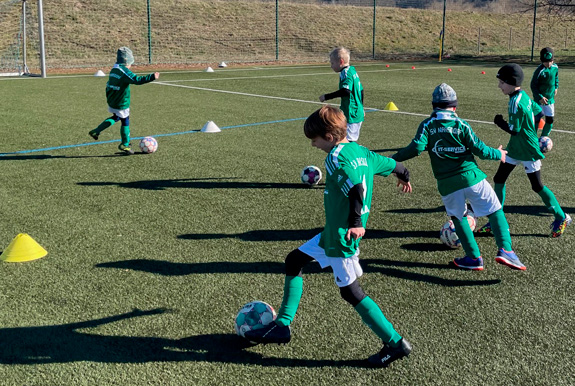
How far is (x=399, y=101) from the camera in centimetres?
1672

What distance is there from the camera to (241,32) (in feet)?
129

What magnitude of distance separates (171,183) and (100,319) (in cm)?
394

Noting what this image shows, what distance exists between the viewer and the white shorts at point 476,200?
4953mm

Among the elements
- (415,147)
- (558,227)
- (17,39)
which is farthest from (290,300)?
(17,39)

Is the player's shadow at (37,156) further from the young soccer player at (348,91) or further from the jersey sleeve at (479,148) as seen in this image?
the jersey sleeve at (479,148)

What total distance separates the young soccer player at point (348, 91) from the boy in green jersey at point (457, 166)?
3.11 m

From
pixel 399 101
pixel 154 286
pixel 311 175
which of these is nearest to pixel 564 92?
pixel 399 101

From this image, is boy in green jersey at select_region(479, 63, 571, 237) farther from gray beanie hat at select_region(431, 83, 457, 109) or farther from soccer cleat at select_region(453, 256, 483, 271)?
soccer cleat at select_region(453, 256, 483, 271)

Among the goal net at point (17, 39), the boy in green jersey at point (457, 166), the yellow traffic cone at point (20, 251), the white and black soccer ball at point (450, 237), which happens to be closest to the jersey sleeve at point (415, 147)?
the boy in green jersey at point (457, 166)

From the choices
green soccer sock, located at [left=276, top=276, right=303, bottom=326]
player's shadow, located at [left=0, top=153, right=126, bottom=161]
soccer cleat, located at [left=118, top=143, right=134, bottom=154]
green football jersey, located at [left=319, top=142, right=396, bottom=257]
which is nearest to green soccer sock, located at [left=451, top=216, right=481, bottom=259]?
green football jersey, located at [left=319, top=142, right=396, bottom=257]

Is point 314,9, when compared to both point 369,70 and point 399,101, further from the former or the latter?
point 399,101

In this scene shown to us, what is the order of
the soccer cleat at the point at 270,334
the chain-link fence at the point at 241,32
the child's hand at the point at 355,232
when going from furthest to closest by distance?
the chain-link fence at the point at 241,32, the soccer cleat at the point at 270,334, the child's hand at the point at 355,232

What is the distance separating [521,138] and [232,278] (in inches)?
129

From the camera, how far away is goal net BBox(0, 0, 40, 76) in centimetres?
2553
